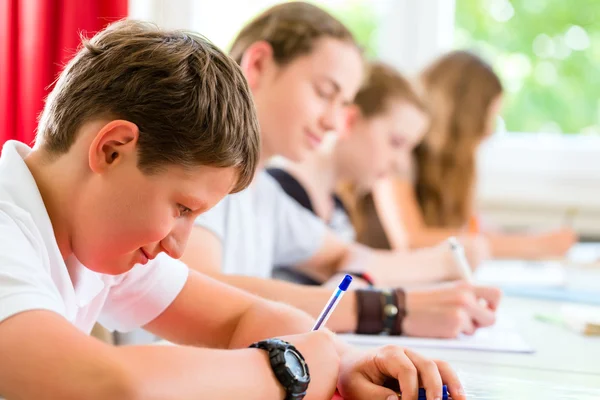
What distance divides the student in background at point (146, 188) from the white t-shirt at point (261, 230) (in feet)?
1.78

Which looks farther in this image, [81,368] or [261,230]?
[261,230]

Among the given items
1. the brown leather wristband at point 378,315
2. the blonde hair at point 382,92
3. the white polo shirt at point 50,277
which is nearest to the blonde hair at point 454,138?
the blonde hair at point 382,92

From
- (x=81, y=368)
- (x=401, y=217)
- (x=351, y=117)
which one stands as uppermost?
(x=81, y=368)

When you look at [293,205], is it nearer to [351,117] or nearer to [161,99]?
[351,117]

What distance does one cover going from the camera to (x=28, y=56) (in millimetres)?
1532

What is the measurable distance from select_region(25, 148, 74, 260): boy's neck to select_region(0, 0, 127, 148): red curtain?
26.2 inches

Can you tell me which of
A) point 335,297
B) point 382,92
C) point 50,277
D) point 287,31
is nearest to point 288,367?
point 335,297

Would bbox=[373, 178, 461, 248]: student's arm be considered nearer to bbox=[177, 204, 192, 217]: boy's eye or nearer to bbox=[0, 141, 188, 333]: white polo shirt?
bbox=[0, 141, 188, 333]: white polo shirt

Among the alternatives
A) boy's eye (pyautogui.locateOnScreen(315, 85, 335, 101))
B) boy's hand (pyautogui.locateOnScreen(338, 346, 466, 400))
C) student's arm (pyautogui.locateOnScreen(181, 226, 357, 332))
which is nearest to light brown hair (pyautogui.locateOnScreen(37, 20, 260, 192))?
boy's hand (pyautogui.locateOnScreen(338, 346, 466, 400))

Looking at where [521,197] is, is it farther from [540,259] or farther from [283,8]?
[283,8]

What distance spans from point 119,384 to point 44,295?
0.36 feet

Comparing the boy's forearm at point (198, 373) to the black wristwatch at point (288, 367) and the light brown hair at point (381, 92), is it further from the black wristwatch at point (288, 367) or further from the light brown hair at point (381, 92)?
the light brown hair at point (381, 92)

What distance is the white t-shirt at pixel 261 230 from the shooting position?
146 centimetres

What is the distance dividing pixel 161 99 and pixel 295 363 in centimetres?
27
